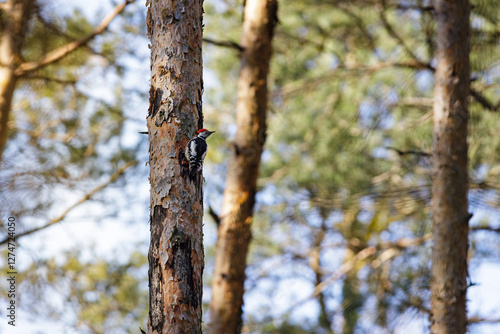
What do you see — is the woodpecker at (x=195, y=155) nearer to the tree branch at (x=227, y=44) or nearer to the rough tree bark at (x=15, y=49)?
the tree branch at (x=227, y=44)

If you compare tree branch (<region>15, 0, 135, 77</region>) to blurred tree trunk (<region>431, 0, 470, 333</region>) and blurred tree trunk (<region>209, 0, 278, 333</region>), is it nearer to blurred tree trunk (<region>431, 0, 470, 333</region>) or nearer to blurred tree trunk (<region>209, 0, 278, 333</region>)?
blurred tree trunk (<region>209, 0, 278, 333</region>)

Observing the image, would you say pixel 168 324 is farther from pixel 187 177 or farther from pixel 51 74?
pixel 51 74

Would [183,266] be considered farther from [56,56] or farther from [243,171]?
[56,56]

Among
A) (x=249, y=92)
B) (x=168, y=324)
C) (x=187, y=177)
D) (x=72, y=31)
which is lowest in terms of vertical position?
(x=168, y=324)

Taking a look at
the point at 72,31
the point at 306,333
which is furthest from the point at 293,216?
the point at 306,333

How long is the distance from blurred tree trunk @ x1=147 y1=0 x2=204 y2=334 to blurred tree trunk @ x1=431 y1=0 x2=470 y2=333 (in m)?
1.81

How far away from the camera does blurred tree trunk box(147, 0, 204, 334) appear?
207 centimetres

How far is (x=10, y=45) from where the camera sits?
512 centimetres

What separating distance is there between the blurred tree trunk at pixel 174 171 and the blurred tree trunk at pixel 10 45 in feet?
9.68

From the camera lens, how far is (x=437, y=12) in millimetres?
3770

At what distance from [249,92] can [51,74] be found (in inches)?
116

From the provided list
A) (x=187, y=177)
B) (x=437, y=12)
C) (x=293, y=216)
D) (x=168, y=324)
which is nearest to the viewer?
(x=168, y=324)

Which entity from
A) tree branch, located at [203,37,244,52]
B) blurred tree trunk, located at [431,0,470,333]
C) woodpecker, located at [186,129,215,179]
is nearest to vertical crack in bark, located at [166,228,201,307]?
woodpecker, located at [186,129,215,179]

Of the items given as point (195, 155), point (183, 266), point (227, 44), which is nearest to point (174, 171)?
point (195, 155)
